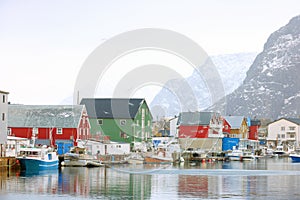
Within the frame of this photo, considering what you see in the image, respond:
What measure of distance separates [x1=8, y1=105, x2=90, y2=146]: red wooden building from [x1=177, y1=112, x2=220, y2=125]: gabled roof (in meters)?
32.1

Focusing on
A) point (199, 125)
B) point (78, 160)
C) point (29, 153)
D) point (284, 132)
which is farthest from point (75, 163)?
point (284, 132)

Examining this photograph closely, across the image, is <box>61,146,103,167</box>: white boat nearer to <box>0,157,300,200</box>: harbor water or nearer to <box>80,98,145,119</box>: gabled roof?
<box>0,157,300,200</box>: harbor water

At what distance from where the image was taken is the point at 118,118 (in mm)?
107250

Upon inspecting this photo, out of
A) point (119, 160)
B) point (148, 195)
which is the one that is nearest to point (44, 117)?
point (119, 160)

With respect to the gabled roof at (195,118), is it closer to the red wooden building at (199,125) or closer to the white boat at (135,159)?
the red wooden building at (199,125)

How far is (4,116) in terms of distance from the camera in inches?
2714

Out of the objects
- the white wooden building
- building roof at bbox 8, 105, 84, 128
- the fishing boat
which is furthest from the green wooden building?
the fishing boat

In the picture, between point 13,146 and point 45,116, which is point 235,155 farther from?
point 13,146

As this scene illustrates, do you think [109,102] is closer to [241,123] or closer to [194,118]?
[194,118]

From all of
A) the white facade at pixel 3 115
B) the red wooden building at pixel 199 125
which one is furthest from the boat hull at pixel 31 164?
the red wooden building at pixel 199 125

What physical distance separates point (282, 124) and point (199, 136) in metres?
61.3

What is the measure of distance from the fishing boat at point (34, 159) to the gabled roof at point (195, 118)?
56.9 metres

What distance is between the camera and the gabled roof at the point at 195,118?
119000 millimetres

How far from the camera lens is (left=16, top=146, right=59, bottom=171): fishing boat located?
64.1 meters
